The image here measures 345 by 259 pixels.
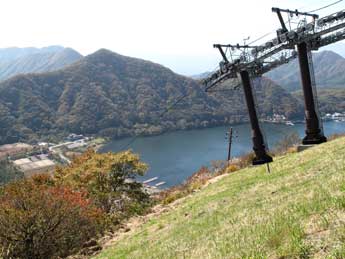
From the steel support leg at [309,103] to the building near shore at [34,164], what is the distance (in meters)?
136

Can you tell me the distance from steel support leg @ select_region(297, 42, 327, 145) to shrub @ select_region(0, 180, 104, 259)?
17.1m

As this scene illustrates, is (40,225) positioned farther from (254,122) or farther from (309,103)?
(309,103)

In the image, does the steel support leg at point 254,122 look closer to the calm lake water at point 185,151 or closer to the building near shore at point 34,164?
the calm lake water at point 185,151

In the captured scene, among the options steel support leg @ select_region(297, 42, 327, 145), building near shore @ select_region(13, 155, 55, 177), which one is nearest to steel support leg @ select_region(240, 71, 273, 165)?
steel support leg @ select_region(297, 42, 327, 145)

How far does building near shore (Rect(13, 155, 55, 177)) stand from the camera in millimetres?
153000

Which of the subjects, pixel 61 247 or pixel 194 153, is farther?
pixel 194 153

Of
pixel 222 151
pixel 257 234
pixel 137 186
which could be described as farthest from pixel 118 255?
pixel 222 151

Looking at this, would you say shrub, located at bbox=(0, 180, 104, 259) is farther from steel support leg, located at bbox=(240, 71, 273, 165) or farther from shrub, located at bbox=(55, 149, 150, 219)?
shrub, located at bbox=(55, 149, 150, 219)

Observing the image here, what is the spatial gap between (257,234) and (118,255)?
30.3 feet

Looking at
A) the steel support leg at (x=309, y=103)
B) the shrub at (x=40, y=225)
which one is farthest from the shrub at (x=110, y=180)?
the steel support leg at (x=309, y=103)

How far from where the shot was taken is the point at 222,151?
5955 inches

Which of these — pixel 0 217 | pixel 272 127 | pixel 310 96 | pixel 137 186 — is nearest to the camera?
pixel 0 217

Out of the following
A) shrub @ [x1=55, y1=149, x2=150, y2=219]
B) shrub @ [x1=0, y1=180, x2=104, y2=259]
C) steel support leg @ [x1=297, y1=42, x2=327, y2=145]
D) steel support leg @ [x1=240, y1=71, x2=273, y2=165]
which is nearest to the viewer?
shrub @ [x1=0, y1=180, x2=104, y2=259]

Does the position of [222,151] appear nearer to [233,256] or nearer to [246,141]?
[246,141]
